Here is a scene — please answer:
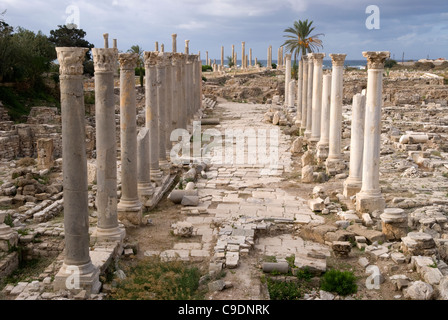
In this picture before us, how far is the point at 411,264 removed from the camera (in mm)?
9141

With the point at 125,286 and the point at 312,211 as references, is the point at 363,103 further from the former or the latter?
the point at 125,286

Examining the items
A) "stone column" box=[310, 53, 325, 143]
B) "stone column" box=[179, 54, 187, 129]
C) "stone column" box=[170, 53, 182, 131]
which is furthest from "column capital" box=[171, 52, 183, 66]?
"stone column" box=[310, 53, 325, 143]

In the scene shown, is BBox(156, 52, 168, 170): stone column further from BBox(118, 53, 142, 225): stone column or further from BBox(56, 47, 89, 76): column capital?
BBox(56, 47, 89, 76): column capital

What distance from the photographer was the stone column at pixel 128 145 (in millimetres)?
11578

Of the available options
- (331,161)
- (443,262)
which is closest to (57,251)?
(443,262)

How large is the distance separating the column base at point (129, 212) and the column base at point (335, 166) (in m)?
7.54

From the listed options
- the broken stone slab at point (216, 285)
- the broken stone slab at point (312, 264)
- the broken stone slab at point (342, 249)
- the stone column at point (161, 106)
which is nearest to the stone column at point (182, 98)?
the stone column at point (161, 106)

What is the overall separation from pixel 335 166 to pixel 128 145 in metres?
8.06

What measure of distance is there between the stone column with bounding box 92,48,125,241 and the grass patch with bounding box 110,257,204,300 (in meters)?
1.22

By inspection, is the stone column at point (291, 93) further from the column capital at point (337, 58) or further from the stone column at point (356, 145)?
the stone column at point (356, 145)

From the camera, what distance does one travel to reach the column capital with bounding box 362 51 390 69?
11547mm

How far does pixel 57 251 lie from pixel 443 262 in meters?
7.49

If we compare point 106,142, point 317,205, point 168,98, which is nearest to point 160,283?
point 106,142

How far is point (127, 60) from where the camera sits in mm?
11664
